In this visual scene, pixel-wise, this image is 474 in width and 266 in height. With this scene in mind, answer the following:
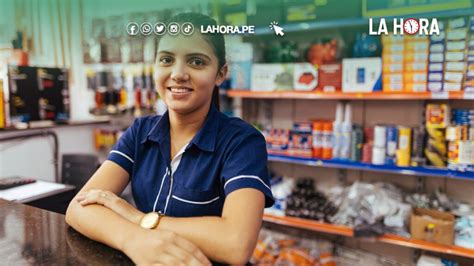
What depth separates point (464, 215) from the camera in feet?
→ 7.21

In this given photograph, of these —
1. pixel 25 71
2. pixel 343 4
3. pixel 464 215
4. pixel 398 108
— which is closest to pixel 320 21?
pixel 343 4

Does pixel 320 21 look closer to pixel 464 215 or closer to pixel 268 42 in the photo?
pixel 268 42

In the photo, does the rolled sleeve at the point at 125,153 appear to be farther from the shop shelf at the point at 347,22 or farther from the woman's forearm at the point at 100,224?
the shop shelf at the point at 347,22

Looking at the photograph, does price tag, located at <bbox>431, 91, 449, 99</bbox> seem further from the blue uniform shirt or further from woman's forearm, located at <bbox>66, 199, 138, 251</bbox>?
woman's forearm, located at <bbox>66, 199, 138, 251</bbox>

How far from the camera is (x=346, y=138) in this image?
2436mm

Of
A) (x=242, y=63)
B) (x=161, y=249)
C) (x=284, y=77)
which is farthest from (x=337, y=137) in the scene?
(x=161, y=249)

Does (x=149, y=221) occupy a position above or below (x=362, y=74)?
below

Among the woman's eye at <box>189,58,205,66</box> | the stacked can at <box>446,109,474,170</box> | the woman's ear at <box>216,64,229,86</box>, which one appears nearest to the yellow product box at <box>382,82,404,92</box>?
the stacked can at <box>446,109,474,170</box>

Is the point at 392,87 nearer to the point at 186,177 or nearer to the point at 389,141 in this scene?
the point at 389,141

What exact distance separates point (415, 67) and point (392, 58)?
0.14 metres

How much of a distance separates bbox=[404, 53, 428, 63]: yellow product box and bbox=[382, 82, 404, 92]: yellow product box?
141mm

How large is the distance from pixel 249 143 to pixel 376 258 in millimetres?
2028

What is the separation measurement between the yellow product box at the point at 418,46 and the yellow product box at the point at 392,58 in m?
0.05

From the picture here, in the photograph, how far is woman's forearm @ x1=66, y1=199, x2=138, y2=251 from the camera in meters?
0.85
